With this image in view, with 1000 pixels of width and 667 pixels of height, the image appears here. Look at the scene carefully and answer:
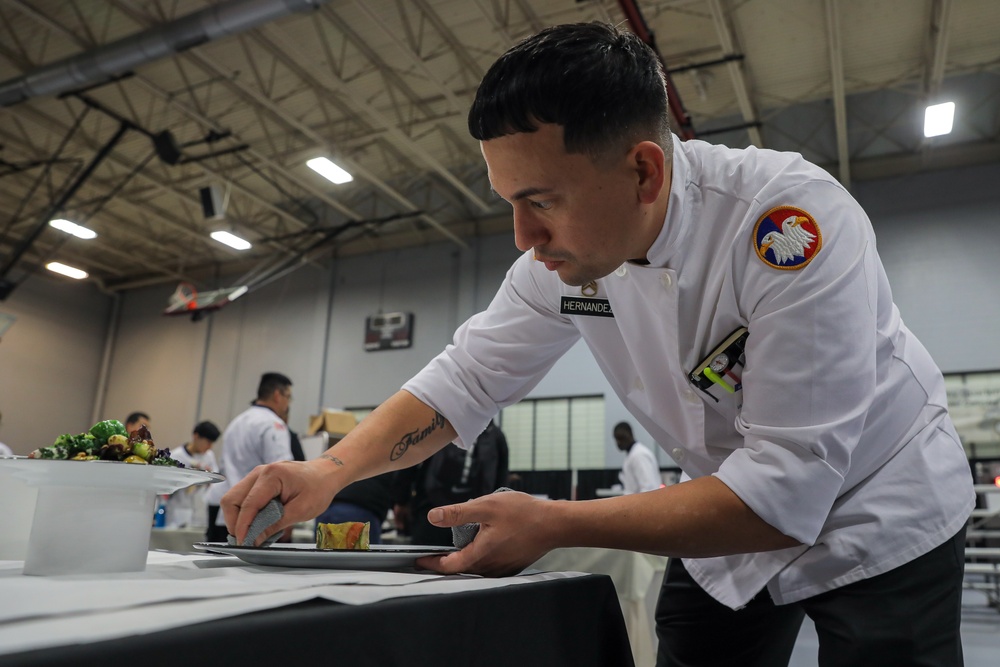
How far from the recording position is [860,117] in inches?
332

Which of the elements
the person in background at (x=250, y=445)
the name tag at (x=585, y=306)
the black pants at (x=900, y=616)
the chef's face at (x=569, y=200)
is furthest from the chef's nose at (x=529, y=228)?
the person in background at (x=250, y=445)

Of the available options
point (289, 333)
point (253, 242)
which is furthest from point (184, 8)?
point (289, 333)

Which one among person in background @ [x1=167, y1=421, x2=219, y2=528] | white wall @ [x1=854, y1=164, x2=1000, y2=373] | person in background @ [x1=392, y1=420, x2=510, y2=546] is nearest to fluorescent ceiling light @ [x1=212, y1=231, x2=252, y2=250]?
person in background @ [x1=167, y1=421, x2=219, y2=528]

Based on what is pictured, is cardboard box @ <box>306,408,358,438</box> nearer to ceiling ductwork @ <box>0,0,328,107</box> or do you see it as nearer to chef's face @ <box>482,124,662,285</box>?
ceiling ductwork @ <box>0,0,328,107</box>

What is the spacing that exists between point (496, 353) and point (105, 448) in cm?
61

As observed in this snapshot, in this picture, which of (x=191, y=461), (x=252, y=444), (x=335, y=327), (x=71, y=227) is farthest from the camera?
(x=335, y=327)

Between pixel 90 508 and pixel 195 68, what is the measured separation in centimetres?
838

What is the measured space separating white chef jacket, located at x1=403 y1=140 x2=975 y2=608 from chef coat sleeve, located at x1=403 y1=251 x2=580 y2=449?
0.21 ft

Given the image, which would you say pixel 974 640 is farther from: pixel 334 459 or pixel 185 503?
pixel 185 503

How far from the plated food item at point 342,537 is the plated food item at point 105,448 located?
228 mm

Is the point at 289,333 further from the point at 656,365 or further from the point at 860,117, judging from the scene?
the point at 656,365

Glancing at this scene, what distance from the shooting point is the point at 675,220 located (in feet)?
3.02

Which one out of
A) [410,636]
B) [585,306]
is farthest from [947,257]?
[410,636]

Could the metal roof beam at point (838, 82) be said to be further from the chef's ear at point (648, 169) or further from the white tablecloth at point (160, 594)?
the white tablecloth at point (160, 594)
